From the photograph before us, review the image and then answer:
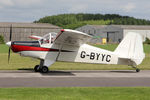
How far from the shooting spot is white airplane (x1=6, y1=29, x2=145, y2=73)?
15661 millimetres

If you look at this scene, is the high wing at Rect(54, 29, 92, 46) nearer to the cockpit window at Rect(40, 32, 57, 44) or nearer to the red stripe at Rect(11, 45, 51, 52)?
the cockpit window at Rect(40, 32, 57, 44)

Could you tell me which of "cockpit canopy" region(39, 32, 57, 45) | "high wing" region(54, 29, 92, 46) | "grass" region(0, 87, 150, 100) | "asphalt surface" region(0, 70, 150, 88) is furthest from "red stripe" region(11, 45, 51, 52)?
"grass" region(0, 87, 150, 100)

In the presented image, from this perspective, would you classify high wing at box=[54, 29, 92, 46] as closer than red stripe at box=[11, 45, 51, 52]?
Yes

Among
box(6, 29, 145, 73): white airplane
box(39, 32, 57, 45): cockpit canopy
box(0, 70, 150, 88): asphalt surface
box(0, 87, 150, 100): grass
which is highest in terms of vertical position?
box(39, 32, 57, 45): cockpit canopy

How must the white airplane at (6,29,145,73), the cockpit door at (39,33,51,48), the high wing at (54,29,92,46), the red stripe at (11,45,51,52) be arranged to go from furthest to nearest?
the cockpit door at (39,33,51,48), the white airplane at (6,29,145,73), the red stripe at (11,45,51,52), the high wing at (54,29,92,46)

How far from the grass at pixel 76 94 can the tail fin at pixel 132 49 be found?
6.72 meters

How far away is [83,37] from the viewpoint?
48.9 ft

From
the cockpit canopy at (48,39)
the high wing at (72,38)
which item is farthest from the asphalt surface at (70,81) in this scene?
the cockpit canopy at (48,39)

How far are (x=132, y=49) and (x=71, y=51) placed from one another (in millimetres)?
3578

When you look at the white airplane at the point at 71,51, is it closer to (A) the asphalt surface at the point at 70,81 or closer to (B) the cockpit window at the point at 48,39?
(B) the cockpit window at the point at 48,39

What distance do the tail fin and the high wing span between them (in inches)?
108

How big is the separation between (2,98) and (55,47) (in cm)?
809

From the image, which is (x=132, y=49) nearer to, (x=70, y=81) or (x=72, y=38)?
(x=72, y=38)

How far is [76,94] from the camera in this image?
29.9 feet
